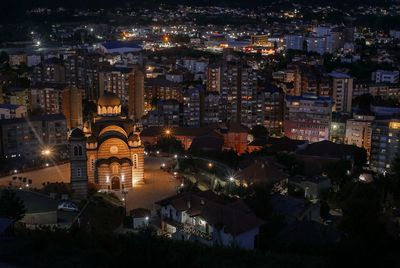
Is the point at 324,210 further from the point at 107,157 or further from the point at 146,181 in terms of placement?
the point at 107,157

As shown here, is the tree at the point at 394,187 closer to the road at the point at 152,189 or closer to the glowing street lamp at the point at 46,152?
the road at the point at 152,189

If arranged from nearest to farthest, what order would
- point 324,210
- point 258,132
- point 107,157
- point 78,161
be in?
point 324,210, point 78,161, point 107,157, point 258,132

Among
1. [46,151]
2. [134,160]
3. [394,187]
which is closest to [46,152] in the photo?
[46,151]

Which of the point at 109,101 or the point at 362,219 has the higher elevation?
the point at 109,101

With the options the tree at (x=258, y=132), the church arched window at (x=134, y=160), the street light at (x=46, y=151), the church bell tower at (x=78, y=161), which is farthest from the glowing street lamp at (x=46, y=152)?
the tree at (x=258, y=132)

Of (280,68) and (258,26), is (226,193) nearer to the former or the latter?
(280,68)

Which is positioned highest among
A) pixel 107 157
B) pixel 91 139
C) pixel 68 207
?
pixel 91 139
